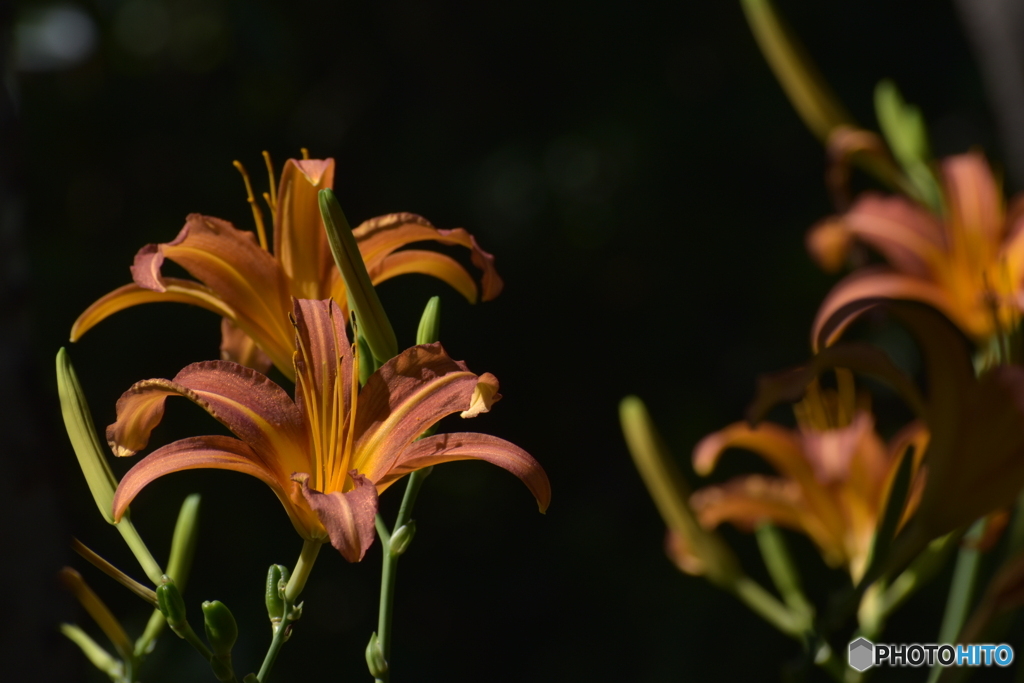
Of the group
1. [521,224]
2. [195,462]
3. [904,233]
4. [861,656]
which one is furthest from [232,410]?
[521,224]

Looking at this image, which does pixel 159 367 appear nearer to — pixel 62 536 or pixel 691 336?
pixel 691 336

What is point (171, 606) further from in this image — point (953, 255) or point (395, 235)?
point (953, 255)

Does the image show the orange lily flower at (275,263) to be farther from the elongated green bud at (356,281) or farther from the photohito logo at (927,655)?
the photohito logo at (927,655)

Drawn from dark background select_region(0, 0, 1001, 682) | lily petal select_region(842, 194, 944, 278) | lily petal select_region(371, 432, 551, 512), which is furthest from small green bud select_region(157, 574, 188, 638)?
dark background select_region(0, 0, 1001, 682)

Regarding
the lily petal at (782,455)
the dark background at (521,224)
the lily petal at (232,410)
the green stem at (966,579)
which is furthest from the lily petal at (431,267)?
the dark background at (521,224)

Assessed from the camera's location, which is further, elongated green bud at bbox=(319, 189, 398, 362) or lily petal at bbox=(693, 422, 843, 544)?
lily petal at bbox=(693, 422, 843, 544)

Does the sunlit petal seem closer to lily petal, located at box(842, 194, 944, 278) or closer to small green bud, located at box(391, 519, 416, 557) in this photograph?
small green bud, located at box(391, 519, 416, 557)

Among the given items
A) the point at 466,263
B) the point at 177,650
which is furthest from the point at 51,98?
the point at 177,650
